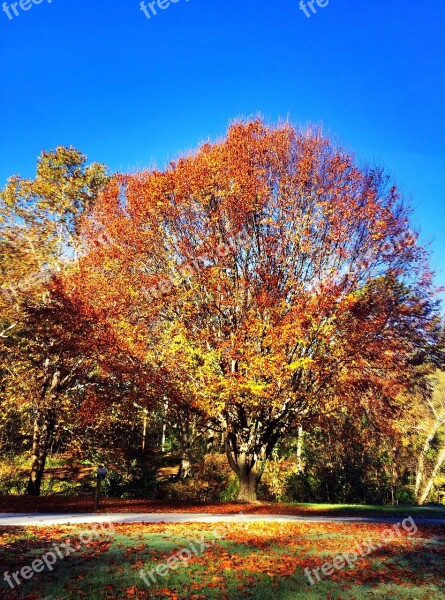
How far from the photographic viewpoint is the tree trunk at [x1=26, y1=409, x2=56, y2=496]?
20.7 m

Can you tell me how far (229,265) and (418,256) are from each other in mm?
7510

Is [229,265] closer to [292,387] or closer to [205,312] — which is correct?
[205,312]

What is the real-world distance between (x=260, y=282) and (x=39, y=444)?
→ 12937 mm

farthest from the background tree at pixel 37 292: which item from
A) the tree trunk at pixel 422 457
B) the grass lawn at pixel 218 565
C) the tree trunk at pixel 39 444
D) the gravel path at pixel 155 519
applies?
the tree trunk at pixel 422 457

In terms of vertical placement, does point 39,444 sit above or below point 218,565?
above

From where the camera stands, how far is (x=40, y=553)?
6961mm

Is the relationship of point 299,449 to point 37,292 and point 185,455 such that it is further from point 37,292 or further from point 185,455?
point 37,292

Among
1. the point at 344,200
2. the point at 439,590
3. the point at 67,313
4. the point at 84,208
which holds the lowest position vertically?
the point at 439,590

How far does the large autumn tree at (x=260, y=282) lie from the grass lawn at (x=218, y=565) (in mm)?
6539

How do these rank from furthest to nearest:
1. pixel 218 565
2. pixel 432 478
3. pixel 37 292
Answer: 1. pixel 432 478
2. pixel 37 292
3. pixel 218 565

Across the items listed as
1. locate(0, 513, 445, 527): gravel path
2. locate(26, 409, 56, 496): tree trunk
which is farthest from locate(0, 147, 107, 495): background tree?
locate(0, 513, 445, 527): gravel path

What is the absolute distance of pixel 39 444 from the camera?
69.4 feet

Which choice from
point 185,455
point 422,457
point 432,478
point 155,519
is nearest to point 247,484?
point 155,519

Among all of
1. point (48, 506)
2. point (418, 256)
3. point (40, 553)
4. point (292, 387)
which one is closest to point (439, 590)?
point (40, 553)
